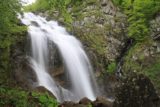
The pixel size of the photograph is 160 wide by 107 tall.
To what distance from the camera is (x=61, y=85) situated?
24484mm

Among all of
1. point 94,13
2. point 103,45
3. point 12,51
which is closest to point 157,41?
point 103,45

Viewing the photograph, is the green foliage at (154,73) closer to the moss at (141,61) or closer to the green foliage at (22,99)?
the moss at (141,61)

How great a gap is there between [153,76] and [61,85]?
5994mm

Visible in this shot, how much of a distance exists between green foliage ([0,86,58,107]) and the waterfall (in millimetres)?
7670

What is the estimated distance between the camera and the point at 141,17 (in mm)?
31422

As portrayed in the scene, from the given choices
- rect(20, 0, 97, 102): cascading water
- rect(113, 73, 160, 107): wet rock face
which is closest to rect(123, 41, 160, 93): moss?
rect(20, 0, 97, 102): cascading water

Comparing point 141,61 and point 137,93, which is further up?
point 137,93

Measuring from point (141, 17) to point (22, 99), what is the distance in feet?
Result: 65.0

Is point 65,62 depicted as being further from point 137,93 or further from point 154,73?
point 137,93

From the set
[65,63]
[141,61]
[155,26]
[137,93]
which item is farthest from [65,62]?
[137,93]

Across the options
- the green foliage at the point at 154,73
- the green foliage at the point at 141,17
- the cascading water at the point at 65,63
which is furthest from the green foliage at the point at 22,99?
the green foliage at the point at 141,17

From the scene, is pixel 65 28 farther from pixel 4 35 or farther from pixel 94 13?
pixel 4 35

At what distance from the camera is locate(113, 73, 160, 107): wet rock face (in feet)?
40.0

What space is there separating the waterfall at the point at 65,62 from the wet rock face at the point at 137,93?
397 inches
